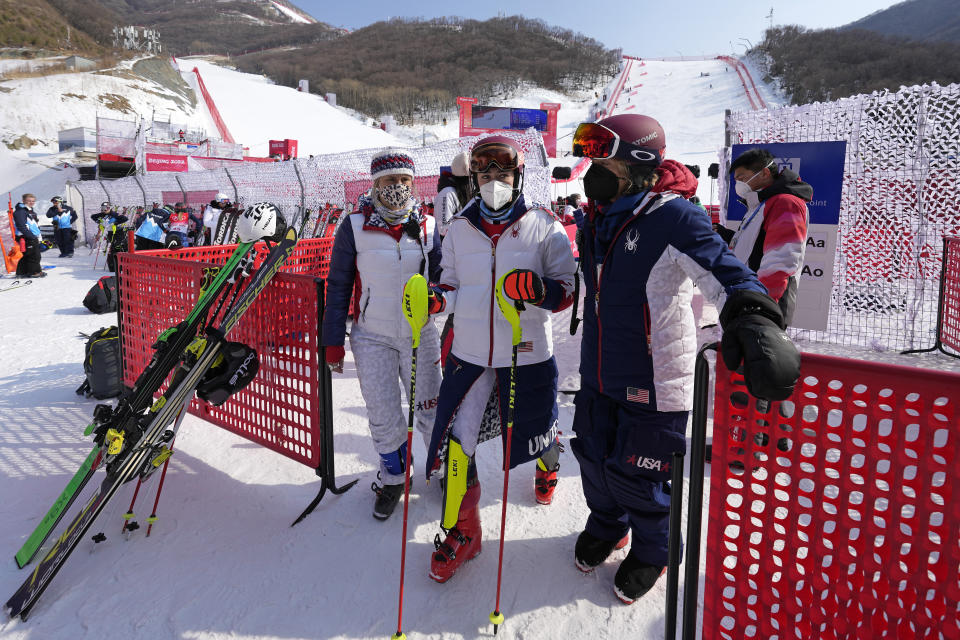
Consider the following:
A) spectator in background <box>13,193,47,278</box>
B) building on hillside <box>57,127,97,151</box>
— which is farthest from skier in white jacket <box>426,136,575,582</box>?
building on hillside <box>57,127,97,151</box>

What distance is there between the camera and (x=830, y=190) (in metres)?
4.80

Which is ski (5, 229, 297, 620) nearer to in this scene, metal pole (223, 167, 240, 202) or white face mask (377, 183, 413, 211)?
white face mask (377, 183, 413, 211)

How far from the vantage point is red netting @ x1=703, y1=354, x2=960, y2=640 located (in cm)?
131

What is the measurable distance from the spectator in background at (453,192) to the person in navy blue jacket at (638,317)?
7.30 feet

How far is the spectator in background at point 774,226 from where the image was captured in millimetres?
3029

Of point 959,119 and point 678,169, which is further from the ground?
point 959,119

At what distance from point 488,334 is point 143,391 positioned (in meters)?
1.73

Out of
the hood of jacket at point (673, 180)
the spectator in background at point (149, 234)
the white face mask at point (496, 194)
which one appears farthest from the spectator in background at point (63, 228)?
the hood of jacket at point (673, 180)

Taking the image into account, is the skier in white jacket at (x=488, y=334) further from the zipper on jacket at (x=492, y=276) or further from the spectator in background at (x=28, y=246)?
the spectator in background at (x=28, y=246)

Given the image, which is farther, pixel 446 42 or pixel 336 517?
pixel 446 42

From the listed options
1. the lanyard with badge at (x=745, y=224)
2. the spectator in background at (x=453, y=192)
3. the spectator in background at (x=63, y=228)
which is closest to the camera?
the lanyard with badge at (x=745, y=224)

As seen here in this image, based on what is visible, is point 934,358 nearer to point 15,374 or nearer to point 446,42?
point 15,374

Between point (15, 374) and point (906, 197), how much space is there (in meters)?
9.87

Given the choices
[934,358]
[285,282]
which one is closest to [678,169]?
[285,282]
